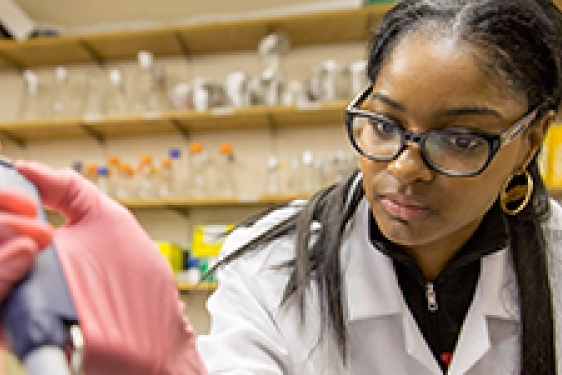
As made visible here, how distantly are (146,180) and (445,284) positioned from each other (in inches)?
75.9

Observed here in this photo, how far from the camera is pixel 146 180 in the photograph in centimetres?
256

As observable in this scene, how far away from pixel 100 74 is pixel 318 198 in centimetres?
221

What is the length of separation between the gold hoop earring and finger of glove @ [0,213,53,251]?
782 mm

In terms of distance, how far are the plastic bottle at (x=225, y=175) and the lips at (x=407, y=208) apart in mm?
1834

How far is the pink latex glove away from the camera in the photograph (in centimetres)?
35

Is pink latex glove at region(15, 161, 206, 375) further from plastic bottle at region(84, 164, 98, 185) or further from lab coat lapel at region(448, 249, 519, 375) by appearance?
plastic bottle at region(84, 164, 98, 185)

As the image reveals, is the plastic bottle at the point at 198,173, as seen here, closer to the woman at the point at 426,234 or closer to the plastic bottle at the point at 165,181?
the plastic bottle at the point at 165,181

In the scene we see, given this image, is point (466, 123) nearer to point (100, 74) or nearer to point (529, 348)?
point (529, 348)

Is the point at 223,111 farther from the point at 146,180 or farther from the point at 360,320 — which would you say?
the point at 360,320

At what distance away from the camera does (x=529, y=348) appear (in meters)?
0.87

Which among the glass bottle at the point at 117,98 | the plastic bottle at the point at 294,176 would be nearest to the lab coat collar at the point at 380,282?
the plastic bottle at the point at 294,176

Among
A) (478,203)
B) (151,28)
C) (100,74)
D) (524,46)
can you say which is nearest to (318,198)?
(478,203)

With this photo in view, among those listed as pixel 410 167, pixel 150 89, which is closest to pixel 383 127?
pixel 410 167

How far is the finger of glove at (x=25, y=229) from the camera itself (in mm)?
328
